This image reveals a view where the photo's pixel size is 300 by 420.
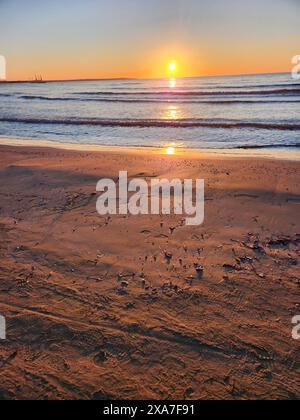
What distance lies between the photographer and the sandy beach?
2.55 meters

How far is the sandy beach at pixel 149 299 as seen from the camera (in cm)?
255

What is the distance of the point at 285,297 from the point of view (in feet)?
11.1

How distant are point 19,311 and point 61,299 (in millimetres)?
438

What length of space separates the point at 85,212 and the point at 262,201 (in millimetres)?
3260

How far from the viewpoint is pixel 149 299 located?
133 inches

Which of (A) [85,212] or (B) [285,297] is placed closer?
(B) [285,297]

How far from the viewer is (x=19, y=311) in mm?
3230
